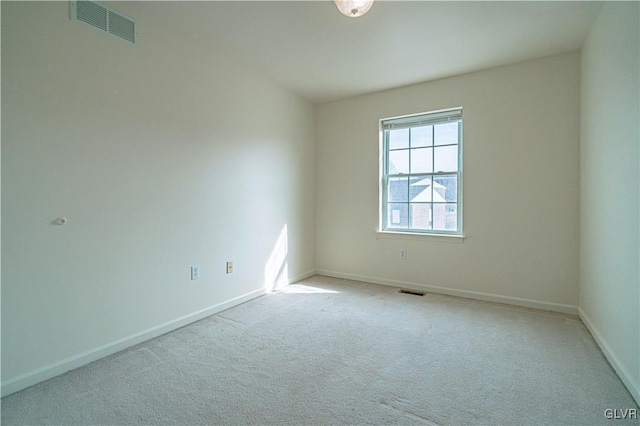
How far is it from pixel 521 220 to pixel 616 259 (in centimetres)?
118

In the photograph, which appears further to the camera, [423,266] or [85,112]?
[423,266]

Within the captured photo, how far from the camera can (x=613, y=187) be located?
2.10 m

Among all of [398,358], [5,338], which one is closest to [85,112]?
[5,338]

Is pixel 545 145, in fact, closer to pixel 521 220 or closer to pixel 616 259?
pixel 521 220

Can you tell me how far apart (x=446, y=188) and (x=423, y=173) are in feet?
1.10

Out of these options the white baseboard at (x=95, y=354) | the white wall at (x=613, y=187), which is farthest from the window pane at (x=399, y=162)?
the white baseboard at (x=95, y=354)

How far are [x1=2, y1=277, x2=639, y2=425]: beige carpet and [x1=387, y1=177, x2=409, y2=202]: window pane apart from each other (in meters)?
1.61

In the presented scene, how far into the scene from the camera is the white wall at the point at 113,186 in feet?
5.91

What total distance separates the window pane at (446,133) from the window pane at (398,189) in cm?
62

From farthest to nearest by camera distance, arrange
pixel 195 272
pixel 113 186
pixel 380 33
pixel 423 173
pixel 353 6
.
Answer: pixel 423 173, pixel 195 272, pixel 380 33, pixel 113 186, pixel 353 6

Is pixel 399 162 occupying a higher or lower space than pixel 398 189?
higher

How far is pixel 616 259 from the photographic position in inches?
80.8

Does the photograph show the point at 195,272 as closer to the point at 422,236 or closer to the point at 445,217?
the point at 422,236

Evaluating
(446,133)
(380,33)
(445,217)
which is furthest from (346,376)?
(446,133)
